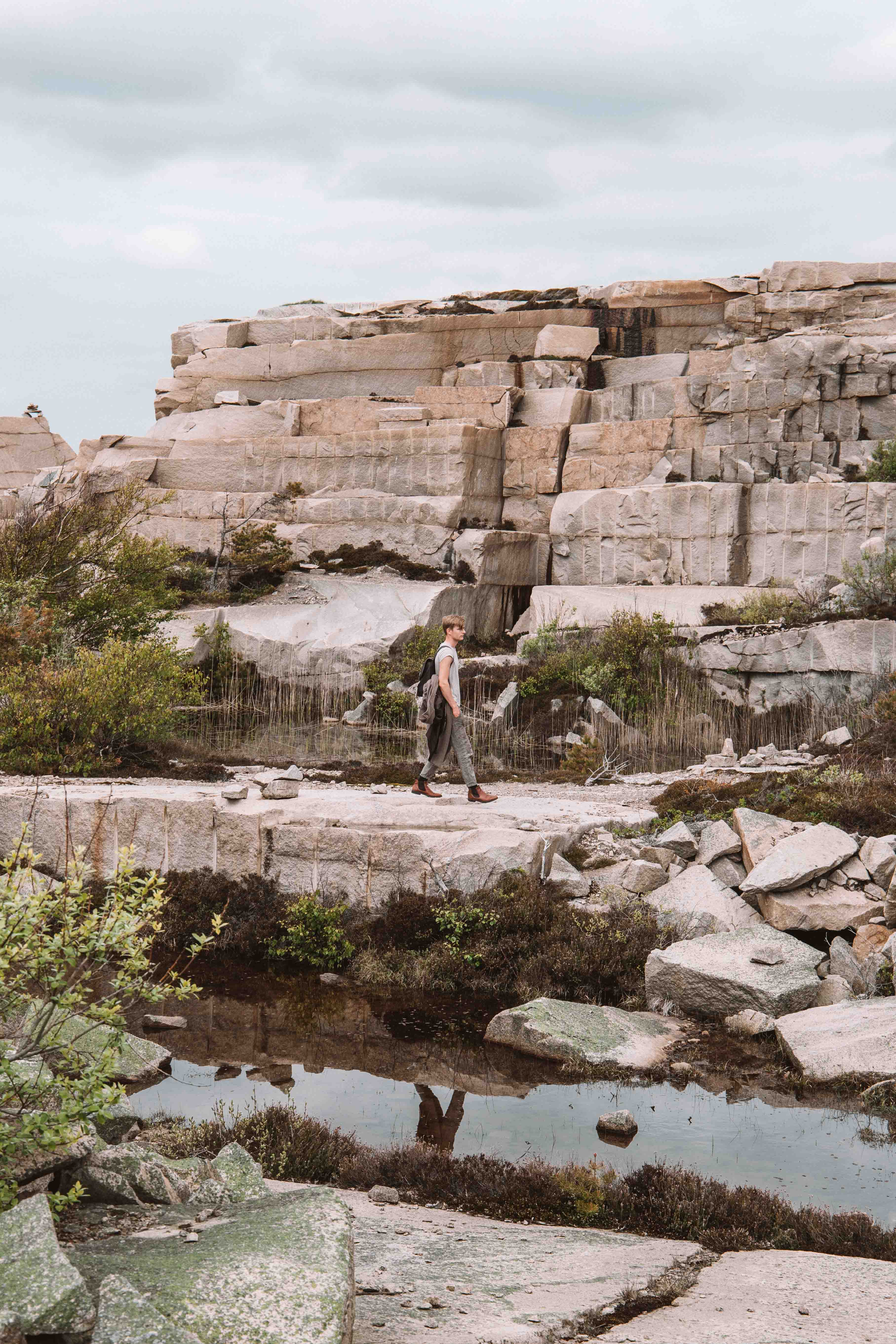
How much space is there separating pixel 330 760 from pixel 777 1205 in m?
9.84

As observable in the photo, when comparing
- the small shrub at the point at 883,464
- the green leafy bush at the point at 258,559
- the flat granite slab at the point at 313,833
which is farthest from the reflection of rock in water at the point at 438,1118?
the small shrub at the point at 883,464

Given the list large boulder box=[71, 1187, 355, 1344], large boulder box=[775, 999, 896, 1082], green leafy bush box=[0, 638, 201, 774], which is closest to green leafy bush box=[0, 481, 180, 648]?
green leafy bush box=[0, 638, 201, 774]

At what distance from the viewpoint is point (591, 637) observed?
19172 millimetres

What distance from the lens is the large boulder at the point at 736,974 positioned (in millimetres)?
7422

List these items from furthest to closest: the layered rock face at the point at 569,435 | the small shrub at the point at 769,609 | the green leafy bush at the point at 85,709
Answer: the layered rock face at the point at 569,435 < the small shrub at the point at 769,609 < the green leafy bush at the point at 85,709

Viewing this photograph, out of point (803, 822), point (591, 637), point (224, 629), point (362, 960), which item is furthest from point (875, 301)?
point (362, 960)

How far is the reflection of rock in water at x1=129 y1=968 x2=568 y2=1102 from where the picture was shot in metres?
6.87

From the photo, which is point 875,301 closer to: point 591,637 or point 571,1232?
point 591,637

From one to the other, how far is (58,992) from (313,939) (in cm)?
489

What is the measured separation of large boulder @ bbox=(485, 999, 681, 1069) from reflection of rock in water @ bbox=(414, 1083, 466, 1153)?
67 cm

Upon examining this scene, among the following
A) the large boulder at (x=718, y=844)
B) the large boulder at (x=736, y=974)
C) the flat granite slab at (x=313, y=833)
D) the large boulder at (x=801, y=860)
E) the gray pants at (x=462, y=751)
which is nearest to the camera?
the large boulder at (x=736, y=974)

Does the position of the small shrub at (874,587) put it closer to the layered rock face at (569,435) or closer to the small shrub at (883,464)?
the layered rock face at (569,435)

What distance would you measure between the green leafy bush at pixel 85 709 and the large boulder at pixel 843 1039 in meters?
7.04

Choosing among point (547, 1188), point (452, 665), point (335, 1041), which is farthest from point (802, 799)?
point (547, 1188)
